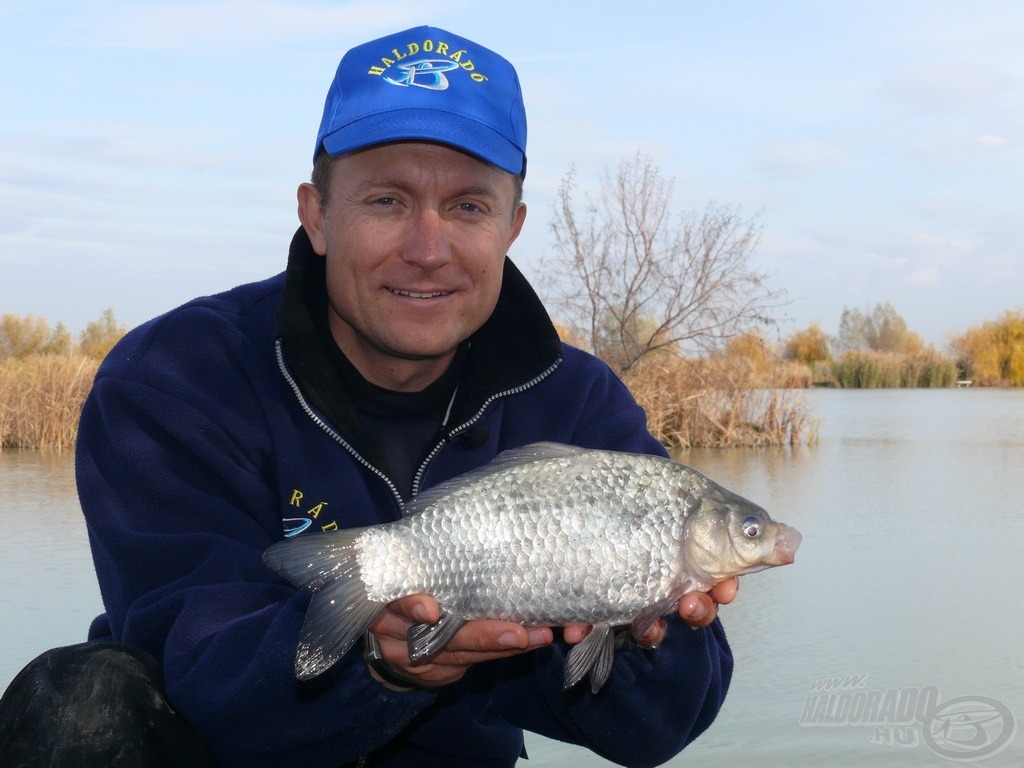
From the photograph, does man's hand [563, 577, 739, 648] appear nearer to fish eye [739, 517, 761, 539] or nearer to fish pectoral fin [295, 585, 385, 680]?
fish eye [739, 517, 761, 539]

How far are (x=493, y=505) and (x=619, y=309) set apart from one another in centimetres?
1426

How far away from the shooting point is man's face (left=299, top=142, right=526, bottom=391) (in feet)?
8.04

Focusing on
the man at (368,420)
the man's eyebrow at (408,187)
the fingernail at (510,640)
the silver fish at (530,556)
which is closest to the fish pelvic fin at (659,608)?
the silver fish at (530,556)

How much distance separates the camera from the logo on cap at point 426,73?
2477 mm

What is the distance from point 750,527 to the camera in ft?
6.38

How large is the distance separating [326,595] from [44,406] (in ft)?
41.5

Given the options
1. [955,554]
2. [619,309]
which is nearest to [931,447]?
[619,309]

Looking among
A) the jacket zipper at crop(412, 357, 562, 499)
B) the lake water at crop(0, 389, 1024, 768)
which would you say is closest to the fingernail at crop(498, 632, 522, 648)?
the jacket zipper at crop(412, 357, 562, 499)

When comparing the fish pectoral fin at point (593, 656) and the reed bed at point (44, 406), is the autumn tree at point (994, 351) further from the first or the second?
the fish pectoral fin at point (593, 656)

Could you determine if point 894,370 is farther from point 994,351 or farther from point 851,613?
point 851,613

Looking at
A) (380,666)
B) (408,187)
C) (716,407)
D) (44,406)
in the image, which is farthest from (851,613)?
(44,406)

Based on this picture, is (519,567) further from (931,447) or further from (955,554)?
(931,447)

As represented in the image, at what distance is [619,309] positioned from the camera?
16.0 metres

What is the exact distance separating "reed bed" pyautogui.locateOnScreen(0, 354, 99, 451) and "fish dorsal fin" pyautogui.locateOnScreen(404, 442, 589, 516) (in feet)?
40.1
